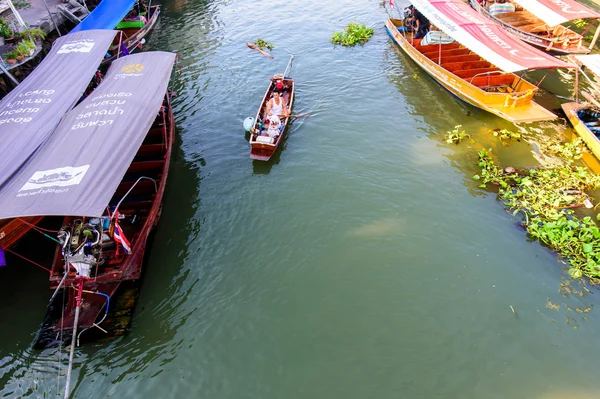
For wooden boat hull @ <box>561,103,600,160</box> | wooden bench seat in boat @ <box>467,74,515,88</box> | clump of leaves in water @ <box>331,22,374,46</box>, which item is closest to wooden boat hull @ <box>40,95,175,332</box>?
clump of leaves in water @ <box>331,22,374,46</box>

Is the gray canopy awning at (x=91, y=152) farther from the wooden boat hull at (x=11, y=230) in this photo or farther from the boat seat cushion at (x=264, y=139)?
the boat seat cushion at (x=264, y=139)

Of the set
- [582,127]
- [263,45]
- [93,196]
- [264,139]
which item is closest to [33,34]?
[263,45]

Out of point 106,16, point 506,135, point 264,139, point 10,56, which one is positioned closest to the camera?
point 264,139

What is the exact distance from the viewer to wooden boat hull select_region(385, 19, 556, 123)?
16.6 meters

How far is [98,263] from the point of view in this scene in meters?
10.5

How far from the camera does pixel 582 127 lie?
16.0 metres

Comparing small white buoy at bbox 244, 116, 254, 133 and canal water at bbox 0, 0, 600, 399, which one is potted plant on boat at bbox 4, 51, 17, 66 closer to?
canal water at bbox 0, 0, 600, 399

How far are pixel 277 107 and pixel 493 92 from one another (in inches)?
456

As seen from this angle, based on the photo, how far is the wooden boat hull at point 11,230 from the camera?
37.1 ft

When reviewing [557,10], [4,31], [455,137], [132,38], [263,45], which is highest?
[4,31]

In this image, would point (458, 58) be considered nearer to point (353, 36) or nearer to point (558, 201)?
point (353, 36)

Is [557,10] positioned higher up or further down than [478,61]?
higher up

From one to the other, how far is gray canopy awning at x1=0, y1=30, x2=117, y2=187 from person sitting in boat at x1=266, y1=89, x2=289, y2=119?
27.5 ft

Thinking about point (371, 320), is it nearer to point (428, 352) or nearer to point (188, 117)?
point (428, 352)
